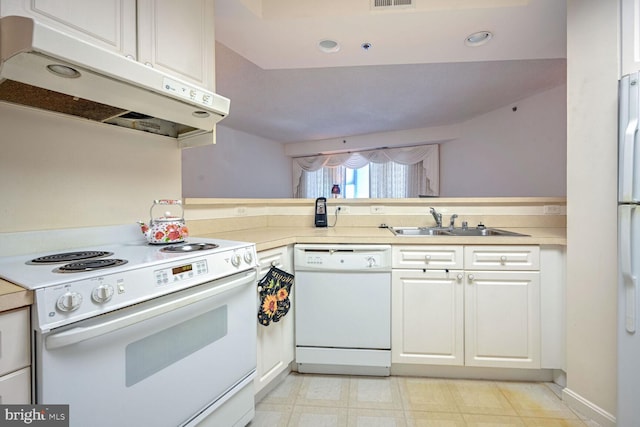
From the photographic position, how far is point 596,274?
1.39 m

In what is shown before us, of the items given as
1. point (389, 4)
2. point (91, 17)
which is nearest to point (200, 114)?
point (91, 17)

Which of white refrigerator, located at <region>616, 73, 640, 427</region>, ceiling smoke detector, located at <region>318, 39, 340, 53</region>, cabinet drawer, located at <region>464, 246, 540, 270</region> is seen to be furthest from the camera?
ceiling smoke detector, located at <region>318, 39, 340, 53</region>

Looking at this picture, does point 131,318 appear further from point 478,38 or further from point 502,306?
point 478,38

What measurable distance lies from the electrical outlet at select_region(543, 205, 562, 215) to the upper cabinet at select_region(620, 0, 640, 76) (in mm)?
1090

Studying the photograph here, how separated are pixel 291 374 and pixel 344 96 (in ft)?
10.9

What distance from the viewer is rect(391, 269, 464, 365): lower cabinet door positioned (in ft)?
5.49

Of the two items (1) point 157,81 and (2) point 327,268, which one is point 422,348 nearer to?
(2) point 327,268

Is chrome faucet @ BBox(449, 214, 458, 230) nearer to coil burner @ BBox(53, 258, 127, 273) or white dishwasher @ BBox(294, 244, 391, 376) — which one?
white dishwasher @ BBox(294, 244, 391, 376)

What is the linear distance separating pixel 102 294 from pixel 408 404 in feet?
4.99

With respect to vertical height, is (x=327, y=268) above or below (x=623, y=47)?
below

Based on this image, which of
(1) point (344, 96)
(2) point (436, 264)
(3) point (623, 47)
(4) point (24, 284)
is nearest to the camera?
(4) point (24, 284)

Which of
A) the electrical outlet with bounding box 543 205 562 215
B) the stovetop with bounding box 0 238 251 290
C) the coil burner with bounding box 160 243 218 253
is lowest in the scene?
the stovetop with bounding box 0 238 251 290

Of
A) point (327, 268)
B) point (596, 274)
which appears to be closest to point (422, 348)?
point (327, 268)

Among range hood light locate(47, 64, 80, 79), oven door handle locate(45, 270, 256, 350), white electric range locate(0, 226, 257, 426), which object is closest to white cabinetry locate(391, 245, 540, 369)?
white electric range locate(0, 226, 257, 426)
